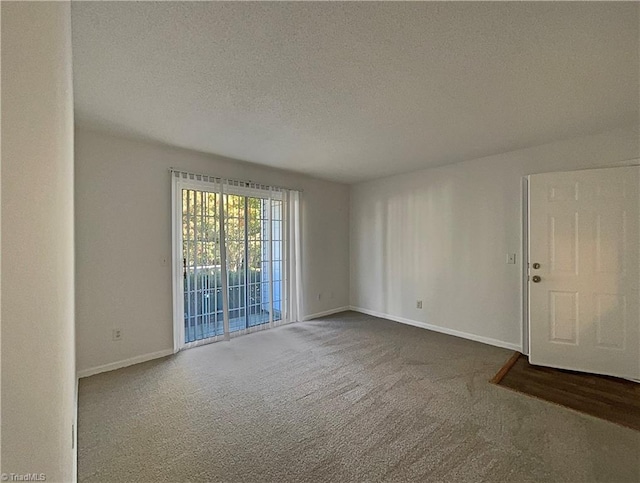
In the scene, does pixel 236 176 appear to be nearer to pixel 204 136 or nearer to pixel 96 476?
pixel 204 136

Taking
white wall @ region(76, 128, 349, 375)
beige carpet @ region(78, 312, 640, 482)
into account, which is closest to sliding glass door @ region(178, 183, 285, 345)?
white wall @ region(76, 128, 349, 375)

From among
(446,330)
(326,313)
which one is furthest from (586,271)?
(326,313)

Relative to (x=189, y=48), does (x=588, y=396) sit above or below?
below

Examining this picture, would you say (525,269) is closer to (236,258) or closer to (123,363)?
(236,258)

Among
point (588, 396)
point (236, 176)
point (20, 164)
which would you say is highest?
point (236, 176)

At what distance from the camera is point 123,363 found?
305cm

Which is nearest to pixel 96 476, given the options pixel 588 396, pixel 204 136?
pixel 204 136

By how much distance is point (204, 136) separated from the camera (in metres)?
2.97

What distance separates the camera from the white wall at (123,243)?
2844 mm

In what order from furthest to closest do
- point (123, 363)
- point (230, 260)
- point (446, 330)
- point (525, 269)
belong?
1. point (446, 330)
2. point (230, 260)
3. point (525, 269)
4. point (123, 363)

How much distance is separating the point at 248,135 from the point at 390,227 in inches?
110

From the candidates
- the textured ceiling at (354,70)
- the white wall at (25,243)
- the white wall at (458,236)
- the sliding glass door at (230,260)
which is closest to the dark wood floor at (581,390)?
the white wall at (458,236)

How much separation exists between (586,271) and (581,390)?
112cm

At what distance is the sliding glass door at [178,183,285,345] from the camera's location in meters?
3.58
